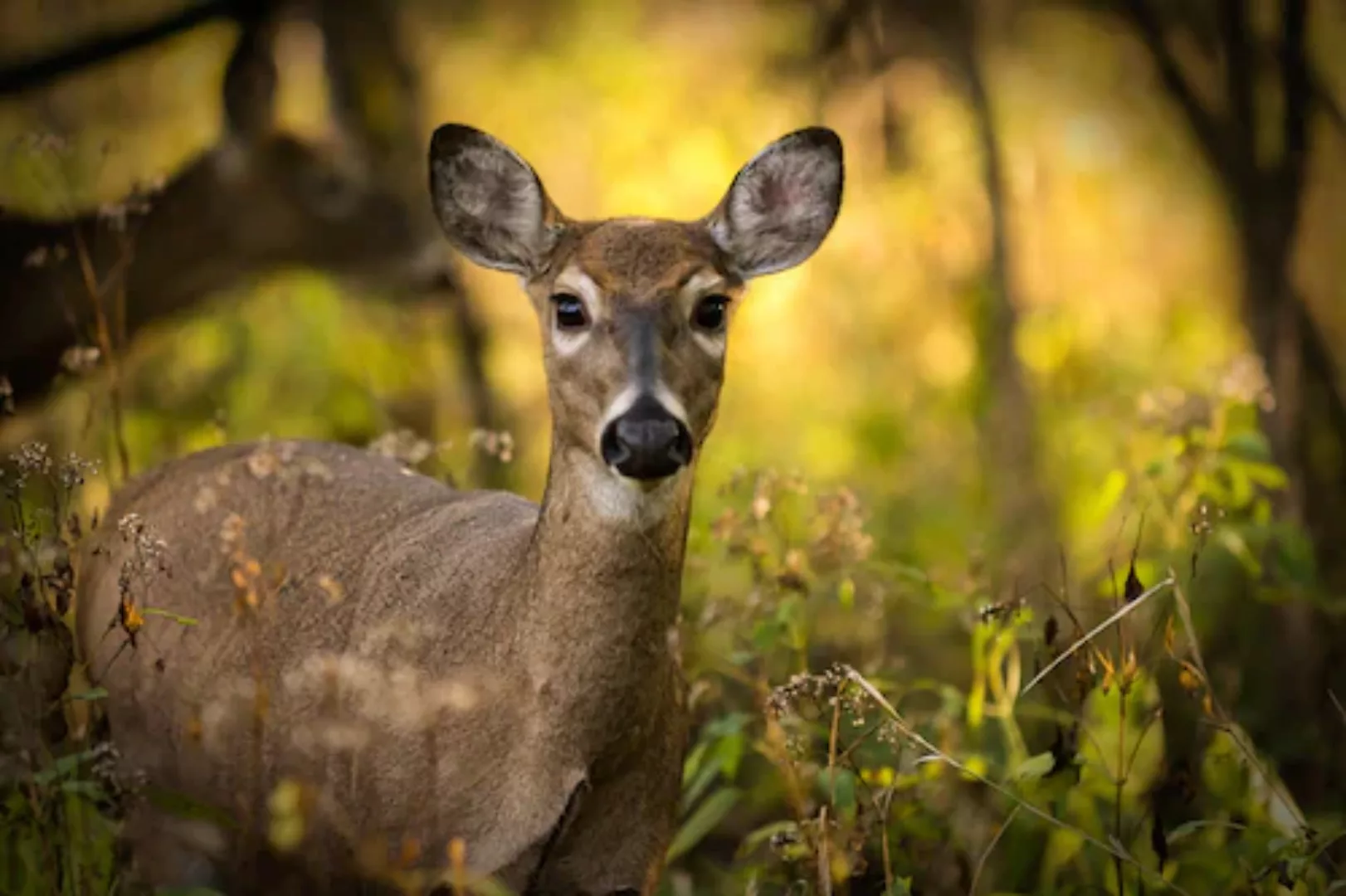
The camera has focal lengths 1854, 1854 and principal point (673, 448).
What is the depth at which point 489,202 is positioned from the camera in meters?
4.62

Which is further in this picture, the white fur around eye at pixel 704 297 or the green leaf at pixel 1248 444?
the green leaf at pixel 1248 444

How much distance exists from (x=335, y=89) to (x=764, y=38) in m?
4.05

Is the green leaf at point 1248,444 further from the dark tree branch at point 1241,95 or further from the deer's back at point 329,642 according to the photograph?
the dark tree branch at point 1241,95

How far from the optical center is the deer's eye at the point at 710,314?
A: 13.9 ft

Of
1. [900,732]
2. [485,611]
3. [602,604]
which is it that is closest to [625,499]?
[602,604]

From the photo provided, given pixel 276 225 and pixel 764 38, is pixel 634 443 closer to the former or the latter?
pixel 276 225

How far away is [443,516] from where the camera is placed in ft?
15.7

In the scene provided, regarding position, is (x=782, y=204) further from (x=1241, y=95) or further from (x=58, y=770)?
(x=1241, y=95)

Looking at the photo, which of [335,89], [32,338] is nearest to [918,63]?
[335,89]

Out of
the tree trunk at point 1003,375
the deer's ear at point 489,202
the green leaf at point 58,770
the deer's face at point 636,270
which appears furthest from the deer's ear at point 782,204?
the tree trunk at point 1003,375

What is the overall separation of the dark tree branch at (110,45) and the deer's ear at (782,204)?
11.7 feet

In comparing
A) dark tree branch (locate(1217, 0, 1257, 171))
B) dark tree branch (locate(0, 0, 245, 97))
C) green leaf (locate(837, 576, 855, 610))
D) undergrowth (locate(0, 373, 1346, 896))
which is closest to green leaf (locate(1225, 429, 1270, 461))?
undergrowth (locate(0, 373, 1346, 896))

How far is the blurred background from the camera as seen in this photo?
4832 millimetres

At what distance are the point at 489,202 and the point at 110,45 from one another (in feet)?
11.8
